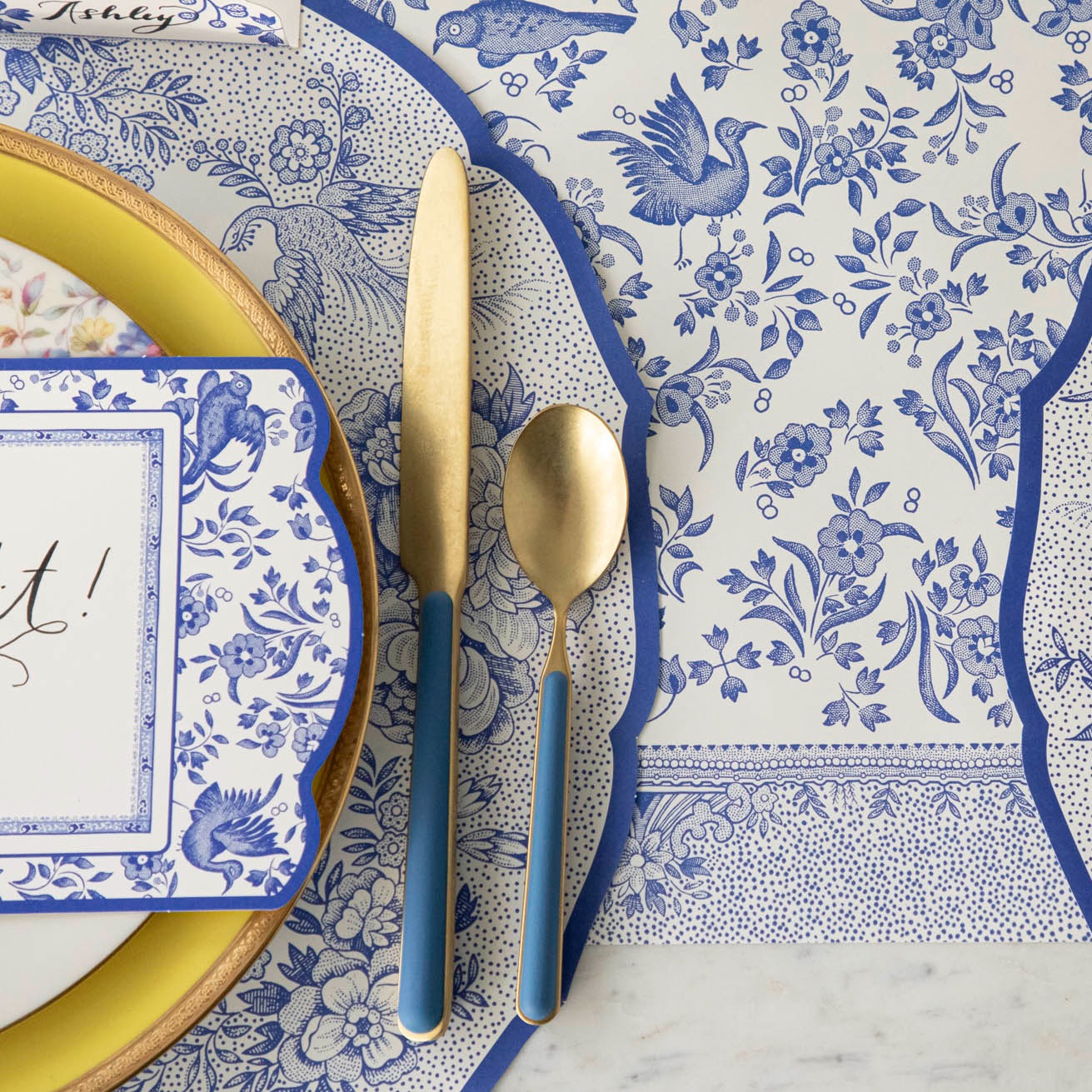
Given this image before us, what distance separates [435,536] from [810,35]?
1.19 feet

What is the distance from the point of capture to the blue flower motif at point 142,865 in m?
0.41

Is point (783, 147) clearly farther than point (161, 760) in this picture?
Yes

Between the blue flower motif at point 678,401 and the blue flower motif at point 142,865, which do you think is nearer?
the blue flower motif at point 142,865

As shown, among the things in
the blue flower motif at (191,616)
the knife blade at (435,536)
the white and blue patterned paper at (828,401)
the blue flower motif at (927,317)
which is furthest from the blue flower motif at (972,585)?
the blue flower motif at (191,616)

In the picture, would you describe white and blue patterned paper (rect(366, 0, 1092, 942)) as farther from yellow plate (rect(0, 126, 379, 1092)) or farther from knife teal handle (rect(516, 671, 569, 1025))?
yellow plate (rect(0, 126, 379, 1092))

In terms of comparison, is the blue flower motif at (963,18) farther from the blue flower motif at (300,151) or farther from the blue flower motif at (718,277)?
the blue flower motif at (300,151)

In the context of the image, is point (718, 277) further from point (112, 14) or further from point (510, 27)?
point (112, 14)

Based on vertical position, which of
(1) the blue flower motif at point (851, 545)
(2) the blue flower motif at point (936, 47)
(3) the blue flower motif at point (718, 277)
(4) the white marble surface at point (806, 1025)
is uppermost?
(2) the blue flower motif at point (936, 47)

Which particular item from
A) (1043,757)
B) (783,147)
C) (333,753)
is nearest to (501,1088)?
(333,753)

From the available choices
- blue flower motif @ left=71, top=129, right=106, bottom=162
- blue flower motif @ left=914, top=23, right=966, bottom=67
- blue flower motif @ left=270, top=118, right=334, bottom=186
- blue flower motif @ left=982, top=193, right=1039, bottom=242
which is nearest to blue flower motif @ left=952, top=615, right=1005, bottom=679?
blue flower motif @ left=982, top=193, right=1039, bottom=242

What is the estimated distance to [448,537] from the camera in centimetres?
50

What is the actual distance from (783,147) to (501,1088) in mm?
535

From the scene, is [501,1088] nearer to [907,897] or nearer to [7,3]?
[907,897]

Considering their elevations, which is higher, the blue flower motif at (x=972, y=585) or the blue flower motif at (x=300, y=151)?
the blue flower motif at (x=300, y=151)
